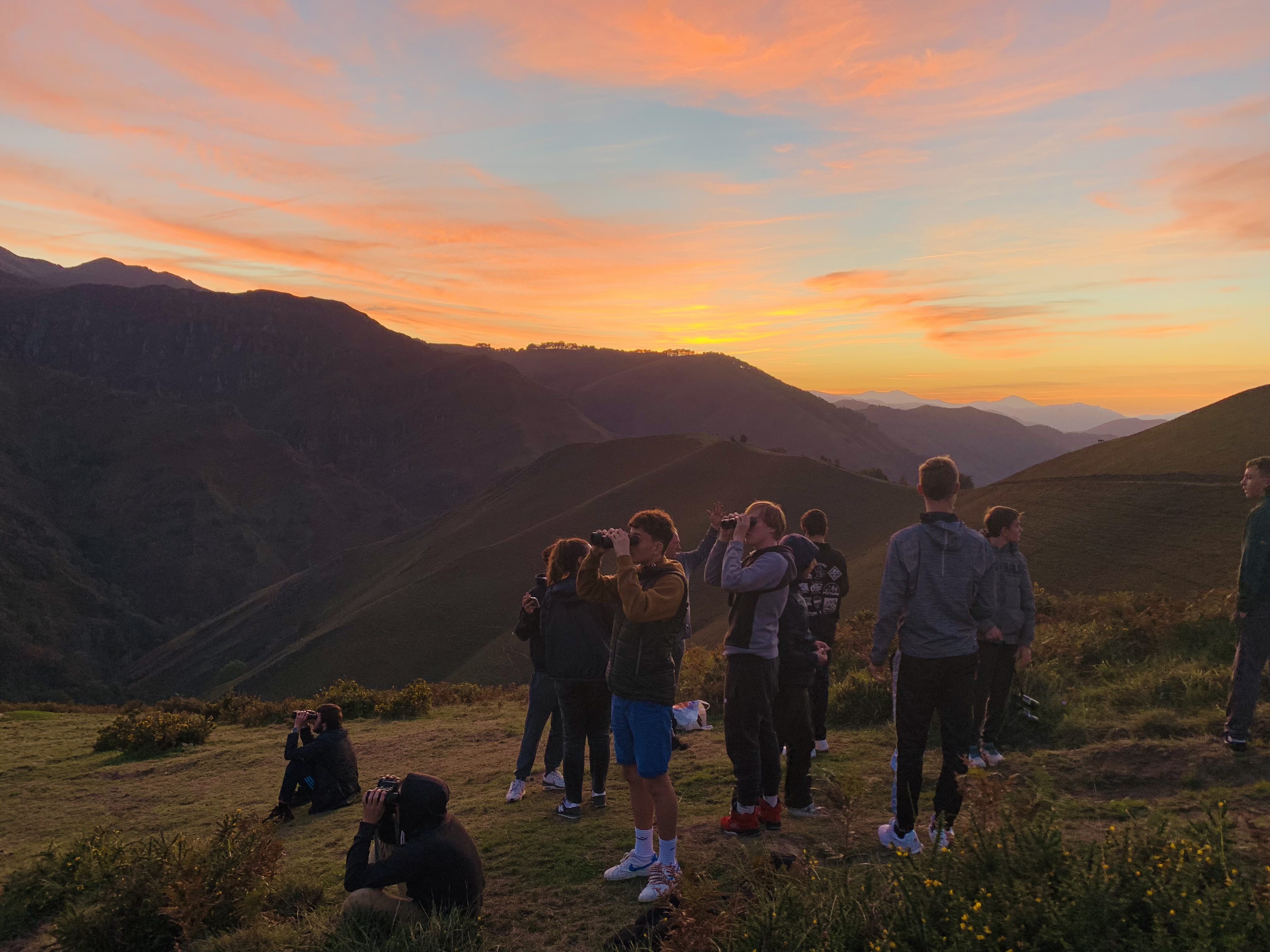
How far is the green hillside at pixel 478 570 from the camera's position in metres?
39.5

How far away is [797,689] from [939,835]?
1.39m

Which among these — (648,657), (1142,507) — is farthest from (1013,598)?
(1142,507)

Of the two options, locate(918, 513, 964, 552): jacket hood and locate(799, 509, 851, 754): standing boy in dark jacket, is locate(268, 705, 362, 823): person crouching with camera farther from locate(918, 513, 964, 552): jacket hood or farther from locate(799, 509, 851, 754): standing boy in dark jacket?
locate(918, 513, 964, 552): jacket hood

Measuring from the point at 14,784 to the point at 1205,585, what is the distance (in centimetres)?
2227

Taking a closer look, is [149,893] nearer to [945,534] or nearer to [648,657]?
[648,657]

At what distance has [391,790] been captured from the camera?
371 centimetres

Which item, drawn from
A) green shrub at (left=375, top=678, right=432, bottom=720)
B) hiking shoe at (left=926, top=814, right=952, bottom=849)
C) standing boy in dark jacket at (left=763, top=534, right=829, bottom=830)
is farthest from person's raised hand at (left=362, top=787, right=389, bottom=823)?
green shrub at (left=375, top=678, right=432, bottom=720)

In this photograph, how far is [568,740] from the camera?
16.9 feet

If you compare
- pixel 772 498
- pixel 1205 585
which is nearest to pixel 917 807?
pixel 1205 585

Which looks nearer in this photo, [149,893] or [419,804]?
[419,804]

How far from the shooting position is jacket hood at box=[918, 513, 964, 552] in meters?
3.98

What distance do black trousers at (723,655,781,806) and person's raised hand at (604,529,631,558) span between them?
92 cm

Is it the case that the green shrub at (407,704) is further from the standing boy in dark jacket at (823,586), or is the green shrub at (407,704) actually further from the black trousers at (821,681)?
the standing boy in dark jacket at (823,586)

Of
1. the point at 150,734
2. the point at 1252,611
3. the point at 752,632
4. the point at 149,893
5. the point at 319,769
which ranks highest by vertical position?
the point at 752,632
